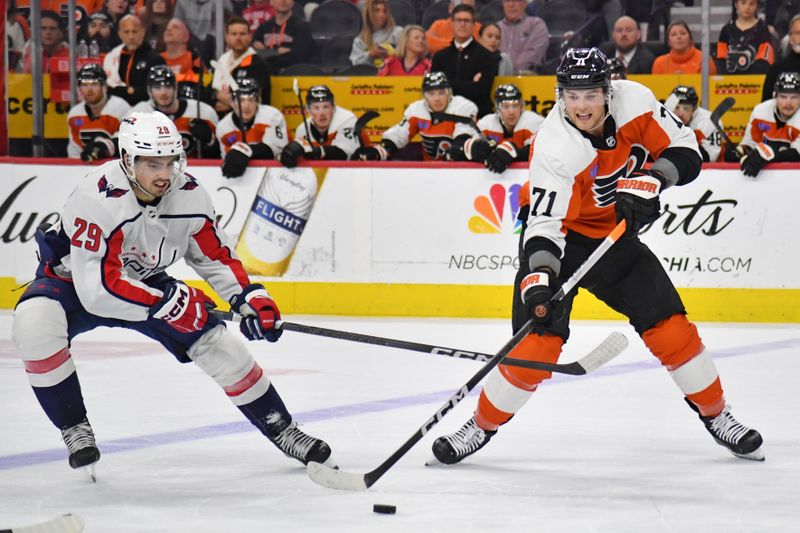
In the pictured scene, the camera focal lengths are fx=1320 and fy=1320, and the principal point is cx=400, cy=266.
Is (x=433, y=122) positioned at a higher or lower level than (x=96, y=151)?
higher

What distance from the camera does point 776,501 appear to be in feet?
10.8

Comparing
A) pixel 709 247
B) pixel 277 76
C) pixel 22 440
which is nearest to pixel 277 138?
pixel 277 76

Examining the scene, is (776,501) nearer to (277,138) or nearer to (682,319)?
(682,319)

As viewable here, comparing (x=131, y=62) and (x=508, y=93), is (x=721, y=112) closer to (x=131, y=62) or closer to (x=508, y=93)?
(x=508, y=93)

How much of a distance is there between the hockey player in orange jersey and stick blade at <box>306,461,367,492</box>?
45 centimetres

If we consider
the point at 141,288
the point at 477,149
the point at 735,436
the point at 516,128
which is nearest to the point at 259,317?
the point at 141,288

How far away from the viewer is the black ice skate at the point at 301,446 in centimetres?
364

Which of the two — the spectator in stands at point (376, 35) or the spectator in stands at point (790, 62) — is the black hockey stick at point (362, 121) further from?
the spectator in stands at point (790, 62)

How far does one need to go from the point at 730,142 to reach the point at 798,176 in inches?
26.8

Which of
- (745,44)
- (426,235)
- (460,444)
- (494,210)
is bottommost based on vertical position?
(426,235)

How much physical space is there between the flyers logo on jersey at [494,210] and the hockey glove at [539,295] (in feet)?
11.5

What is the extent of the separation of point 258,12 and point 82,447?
555cm

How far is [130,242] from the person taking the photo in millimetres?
3549

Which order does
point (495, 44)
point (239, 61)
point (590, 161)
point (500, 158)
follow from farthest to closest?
point (239, 61) → point (495, 44) → point (500, 158) → point (590, 161)
